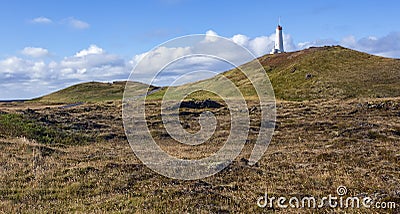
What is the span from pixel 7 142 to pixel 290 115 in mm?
35366

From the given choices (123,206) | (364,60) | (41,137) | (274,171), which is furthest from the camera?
(364,60)

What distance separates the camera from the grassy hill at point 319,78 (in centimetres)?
8200

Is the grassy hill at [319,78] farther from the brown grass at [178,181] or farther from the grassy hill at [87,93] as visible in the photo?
the brown grass at [178,181]

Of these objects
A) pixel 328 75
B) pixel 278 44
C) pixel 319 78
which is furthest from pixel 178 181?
pixel 278 44

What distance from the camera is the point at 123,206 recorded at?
40.4 feet

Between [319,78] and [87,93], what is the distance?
73671mm

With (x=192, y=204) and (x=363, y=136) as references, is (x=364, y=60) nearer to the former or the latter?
(x=363, y=136)

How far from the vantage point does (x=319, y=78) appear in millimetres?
94625

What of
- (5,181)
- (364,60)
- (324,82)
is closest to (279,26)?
(364,60)

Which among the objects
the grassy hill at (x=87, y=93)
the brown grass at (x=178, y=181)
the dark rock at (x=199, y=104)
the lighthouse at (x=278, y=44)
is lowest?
the brown grass at (x=178, y=181)

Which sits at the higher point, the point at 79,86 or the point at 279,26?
the point at 279,26

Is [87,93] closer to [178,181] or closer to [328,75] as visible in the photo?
Result: [328,75]

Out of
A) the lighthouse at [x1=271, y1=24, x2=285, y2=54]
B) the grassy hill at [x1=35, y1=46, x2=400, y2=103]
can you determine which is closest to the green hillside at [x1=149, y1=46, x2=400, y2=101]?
the grassy hill at [x1=35, y1=46, x2=400, y2=103]

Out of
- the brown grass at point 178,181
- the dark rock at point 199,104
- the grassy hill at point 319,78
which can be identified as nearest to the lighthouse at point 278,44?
the grassy hill at point 319,78
